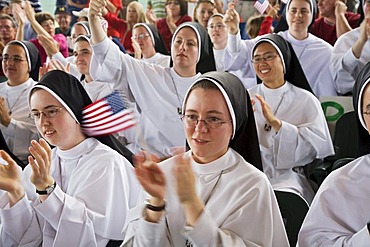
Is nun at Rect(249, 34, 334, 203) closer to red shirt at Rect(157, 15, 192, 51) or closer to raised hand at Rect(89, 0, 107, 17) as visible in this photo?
raised hand at Rect(89, 0, 107, 17)

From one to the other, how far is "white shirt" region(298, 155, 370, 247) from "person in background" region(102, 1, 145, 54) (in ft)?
17.6

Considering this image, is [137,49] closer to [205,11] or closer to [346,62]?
[205,11]

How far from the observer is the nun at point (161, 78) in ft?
14.4

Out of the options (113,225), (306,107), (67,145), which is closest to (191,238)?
(113,225)

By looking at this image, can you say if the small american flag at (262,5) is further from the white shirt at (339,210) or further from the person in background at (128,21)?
the white shirt at (339,210)

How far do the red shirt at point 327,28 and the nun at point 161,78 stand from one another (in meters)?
1.96

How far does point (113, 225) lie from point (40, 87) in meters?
0.84

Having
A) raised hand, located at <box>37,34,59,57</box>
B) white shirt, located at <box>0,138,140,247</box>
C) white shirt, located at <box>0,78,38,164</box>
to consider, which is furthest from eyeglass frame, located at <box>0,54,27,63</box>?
white shirt, located at <box>0,138,140,247</box>

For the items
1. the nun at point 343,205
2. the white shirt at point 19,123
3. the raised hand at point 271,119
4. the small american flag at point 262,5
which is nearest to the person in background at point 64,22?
the white shirt at point 19,123

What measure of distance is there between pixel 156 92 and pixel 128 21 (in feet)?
11.6

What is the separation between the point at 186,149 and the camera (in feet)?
9.55

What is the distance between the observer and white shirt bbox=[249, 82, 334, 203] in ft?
13.1

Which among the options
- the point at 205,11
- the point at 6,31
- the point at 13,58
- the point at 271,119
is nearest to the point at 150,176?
the point at 271,119

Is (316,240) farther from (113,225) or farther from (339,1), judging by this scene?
(339,1)
